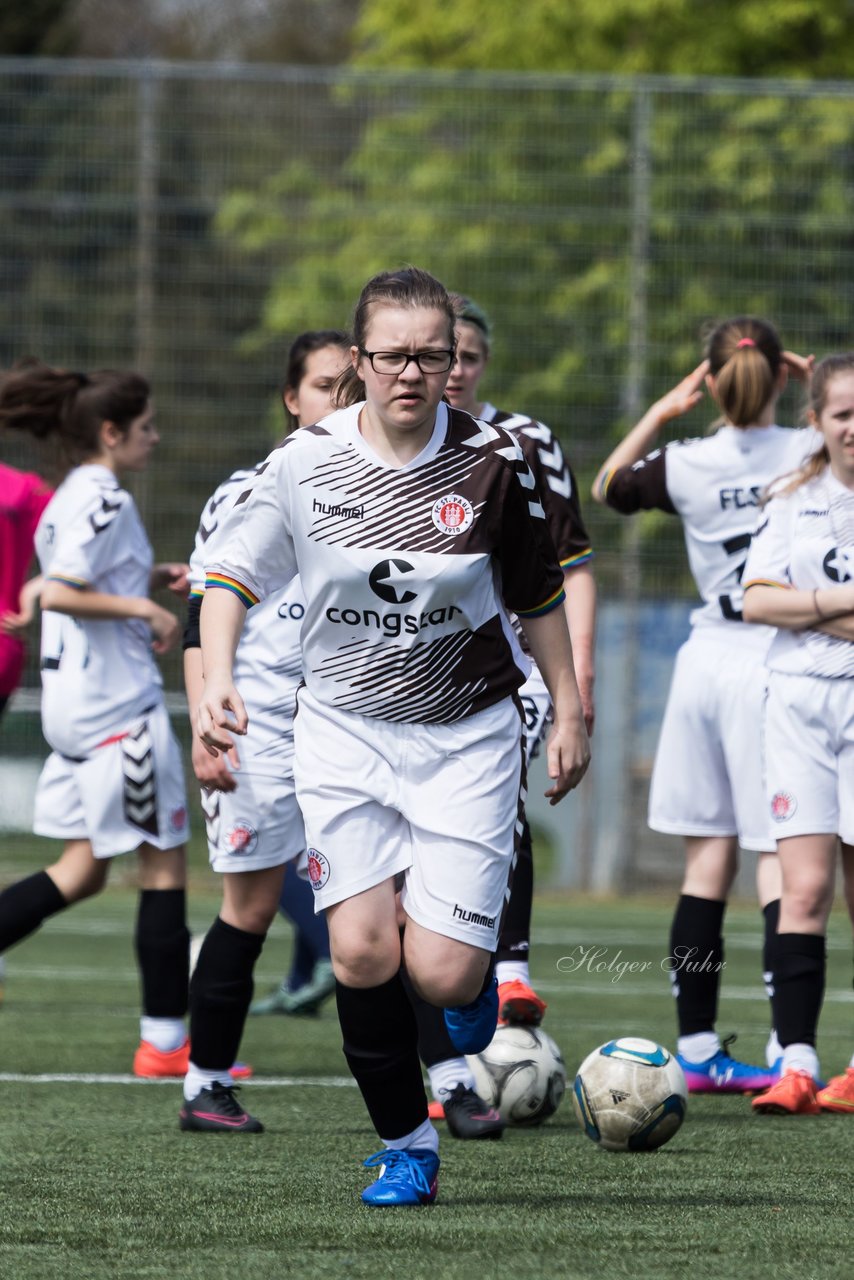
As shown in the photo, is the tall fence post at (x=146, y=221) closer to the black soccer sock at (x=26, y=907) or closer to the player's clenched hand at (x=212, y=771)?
the black soccer sock at (x=26, y=907)

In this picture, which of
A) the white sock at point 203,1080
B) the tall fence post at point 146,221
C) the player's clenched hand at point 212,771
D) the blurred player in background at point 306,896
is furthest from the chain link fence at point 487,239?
the player's clenched hand at point 212,771

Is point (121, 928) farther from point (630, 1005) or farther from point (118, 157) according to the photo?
point (118, 157)

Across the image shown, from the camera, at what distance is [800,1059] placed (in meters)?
5.37

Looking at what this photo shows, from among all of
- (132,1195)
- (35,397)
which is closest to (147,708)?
(35,397)

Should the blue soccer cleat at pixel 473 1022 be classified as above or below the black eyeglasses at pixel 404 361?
below

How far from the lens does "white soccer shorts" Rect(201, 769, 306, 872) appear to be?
16.1 feet

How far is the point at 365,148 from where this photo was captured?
13.8m

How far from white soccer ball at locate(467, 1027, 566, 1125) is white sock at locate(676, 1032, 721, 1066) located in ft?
2.84

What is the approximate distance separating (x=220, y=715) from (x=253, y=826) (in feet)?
4.19

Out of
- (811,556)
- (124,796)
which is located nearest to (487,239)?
(124,796)

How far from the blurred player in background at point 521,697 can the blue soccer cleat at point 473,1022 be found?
31.7 inches

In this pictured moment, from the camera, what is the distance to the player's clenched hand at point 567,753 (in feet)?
12.7

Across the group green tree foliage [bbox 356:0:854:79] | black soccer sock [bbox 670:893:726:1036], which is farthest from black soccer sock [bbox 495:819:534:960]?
green tree foliage [bbox 356:0:854:79]

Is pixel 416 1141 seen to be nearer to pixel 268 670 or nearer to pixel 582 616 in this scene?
pixel 268 670
